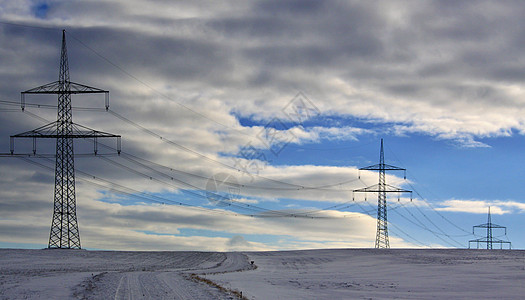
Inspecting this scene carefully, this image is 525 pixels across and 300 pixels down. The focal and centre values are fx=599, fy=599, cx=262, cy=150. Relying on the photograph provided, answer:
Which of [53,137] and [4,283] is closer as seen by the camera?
[4,283]

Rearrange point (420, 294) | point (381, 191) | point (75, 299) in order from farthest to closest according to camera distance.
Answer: point (381, 191) → point (420, 294) → point (75, 299)

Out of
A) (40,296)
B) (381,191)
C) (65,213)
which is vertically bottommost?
(40,296)

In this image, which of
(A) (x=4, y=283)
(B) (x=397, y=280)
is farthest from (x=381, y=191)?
(A) (x=4, y=283)

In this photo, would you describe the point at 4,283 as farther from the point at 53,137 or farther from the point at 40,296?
the point at 53,137

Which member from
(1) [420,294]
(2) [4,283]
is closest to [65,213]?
(2) [4,283]

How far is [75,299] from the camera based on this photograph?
33.2 metres

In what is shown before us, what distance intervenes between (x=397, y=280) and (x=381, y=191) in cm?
4946

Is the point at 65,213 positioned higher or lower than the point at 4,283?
higher

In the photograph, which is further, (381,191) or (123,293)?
(381,191)

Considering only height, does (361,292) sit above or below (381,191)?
below

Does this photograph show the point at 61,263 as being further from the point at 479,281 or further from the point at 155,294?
the point at 479,281

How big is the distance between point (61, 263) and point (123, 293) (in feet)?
139

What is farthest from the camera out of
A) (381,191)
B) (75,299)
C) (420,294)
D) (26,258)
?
(381,191)

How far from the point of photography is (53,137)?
7344cm
